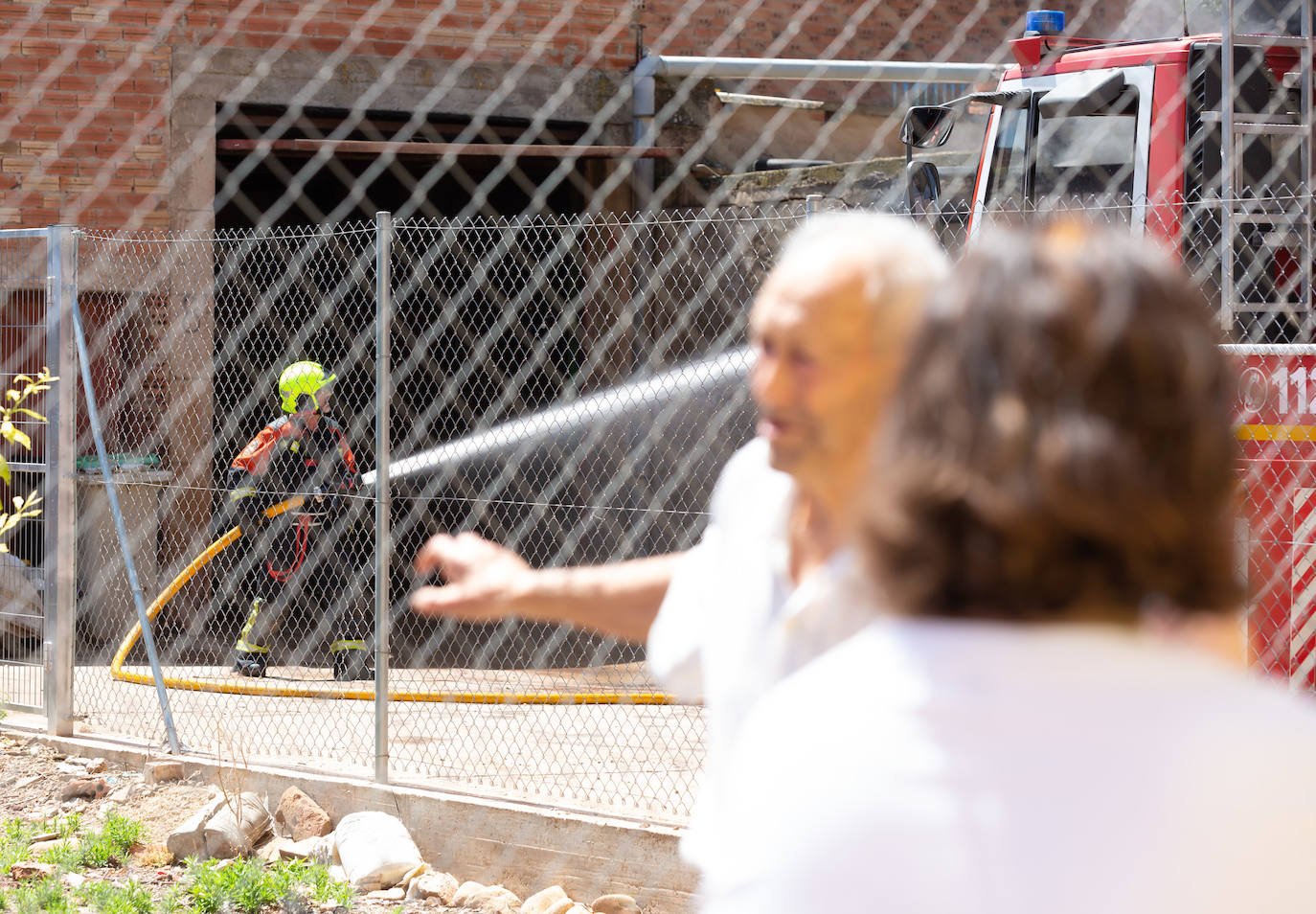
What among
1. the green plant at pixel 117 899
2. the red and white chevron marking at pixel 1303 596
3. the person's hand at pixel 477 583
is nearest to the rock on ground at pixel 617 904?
the green plant at pixel 117 899

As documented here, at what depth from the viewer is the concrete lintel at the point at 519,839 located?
4961 mm

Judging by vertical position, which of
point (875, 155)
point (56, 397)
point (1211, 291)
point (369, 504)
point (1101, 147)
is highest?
point (875, 155)

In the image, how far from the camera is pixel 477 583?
1.77 meters

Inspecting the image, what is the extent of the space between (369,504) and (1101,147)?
517 cm

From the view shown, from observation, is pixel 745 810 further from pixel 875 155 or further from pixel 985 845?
pixel 875 155

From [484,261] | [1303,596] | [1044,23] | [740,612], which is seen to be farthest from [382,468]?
[484,261]

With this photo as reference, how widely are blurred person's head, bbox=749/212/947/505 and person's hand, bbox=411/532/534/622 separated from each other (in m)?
0.45

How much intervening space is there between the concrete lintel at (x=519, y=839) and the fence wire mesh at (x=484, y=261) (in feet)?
0.62

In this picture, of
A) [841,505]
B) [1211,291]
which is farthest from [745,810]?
[1211,291]

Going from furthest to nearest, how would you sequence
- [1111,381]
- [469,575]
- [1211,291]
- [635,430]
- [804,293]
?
[635,430], [1211,291], [469,575], [804,293], [1111,381]

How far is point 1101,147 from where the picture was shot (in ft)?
21.7

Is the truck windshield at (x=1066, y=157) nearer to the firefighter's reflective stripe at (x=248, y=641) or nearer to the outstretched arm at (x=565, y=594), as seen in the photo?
the firefighter's reflective stripe at (x=248, y=641)

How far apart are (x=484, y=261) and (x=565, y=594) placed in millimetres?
11062

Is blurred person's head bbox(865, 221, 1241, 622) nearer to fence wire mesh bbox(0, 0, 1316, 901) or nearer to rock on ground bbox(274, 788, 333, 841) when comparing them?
fence wire mesh bbox(0, 0, 1316, 901)
